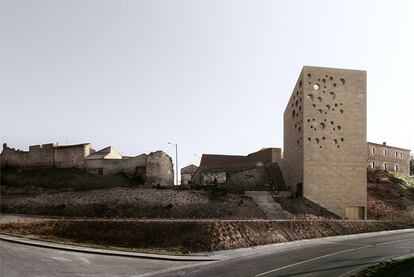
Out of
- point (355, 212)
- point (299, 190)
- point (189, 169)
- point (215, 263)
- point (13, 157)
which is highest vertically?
point (13, 157)

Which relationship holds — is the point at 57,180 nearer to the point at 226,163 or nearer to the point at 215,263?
the point at 226,163

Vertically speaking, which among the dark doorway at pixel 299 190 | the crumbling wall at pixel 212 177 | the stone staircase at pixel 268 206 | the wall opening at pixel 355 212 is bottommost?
the wall opening at pixel 355 212

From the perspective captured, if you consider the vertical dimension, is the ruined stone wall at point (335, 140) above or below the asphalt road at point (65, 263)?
above

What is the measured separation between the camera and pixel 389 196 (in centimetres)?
5397

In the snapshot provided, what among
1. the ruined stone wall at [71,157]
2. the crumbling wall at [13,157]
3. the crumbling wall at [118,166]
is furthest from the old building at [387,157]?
the crumbling wall at [13,157]

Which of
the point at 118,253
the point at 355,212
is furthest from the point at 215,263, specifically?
the point at 355,212

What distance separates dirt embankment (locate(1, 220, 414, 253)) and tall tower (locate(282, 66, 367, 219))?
498 inches

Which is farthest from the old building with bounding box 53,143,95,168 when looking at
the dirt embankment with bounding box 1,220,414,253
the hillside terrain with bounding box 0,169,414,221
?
the dirt embankment with bounding box 1,220,414,253

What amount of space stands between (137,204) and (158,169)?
973 centimetres

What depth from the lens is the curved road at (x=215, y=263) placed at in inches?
788

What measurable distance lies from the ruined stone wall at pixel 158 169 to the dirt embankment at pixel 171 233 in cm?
1831

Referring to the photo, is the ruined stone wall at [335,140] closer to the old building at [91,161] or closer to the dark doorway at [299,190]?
the dark doorway at [299,190]

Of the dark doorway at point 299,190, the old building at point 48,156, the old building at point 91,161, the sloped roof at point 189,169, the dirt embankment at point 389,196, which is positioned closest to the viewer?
the dark doorway at point 299,190

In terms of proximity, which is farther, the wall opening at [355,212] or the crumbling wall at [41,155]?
the crumbling wall at [41,155]
